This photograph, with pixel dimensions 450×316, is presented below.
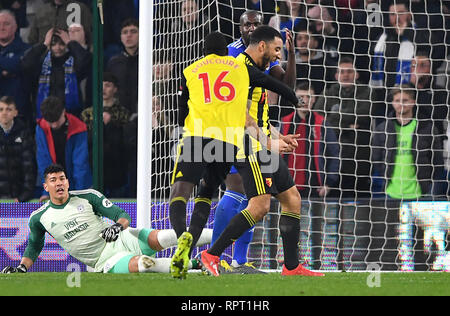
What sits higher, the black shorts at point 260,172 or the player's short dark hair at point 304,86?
the player's short dark hair at point 304,86

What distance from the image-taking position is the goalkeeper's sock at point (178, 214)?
259 inches

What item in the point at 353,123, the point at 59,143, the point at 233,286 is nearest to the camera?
the point at 233,286

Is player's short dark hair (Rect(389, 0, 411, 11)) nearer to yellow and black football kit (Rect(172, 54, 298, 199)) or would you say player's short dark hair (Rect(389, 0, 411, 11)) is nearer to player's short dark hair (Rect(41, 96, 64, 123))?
player's short dark hair (Rect(41, 96, 64, 123))

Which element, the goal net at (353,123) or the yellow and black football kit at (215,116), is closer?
the yellow and black football kit at (215,116)

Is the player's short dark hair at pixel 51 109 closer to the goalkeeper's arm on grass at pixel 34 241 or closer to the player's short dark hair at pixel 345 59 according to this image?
the goalkeeper's arm on grass at pixel 34 241

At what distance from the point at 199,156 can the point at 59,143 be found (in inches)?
142

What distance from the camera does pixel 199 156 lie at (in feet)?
21.2

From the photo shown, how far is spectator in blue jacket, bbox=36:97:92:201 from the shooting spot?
9648mm

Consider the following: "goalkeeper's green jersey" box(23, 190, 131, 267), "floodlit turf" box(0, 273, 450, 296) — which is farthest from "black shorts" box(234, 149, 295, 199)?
"goalkeeper's green jersey" box(23, 190, 131, 267)

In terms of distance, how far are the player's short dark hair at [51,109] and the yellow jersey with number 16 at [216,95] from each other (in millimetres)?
3344

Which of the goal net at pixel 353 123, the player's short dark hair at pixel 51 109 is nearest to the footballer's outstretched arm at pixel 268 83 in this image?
the goal net at pixel 353 123

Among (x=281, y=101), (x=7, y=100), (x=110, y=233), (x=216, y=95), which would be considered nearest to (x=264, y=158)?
(x=216, y=95)

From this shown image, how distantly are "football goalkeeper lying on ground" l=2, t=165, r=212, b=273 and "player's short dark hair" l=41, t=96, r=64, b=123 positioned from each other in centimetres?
167

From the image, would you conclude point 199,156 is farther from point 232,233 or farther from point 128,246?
point 128,246
